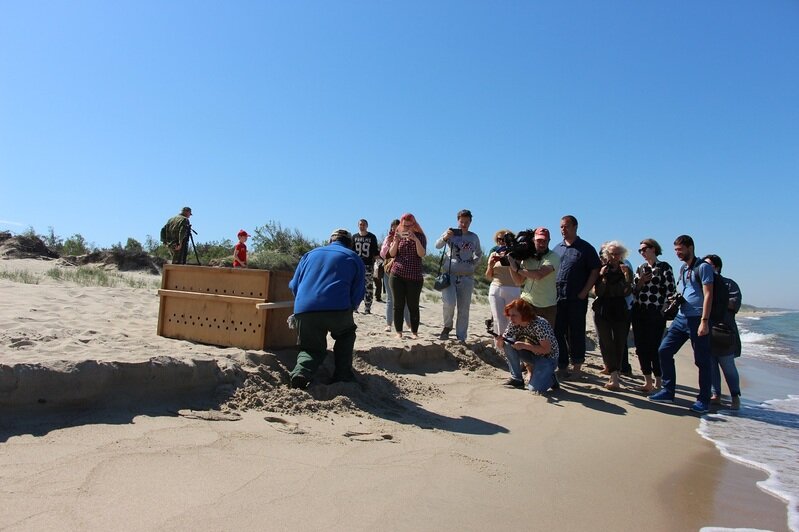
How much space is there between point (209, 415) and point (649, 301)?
4882mm

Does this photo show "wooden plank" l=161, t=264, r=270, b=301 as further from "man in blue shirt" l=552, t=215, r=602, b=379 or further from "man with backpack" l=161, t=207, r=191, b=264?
"man with backpack" l=161, t=207, r=191, b=264

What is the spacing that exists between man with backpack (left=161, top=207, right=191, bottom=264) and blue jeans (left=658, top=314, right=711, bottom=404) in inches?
291

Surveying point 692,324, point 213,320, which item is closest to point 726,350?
point 692,324

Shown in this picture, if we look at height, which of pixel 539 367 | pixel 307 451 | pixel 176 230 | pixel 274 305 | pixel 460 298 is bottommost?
pixel 307 451

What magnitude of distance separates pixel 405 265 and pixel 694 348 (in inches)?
127

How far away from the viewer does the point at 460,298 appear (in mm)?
7152

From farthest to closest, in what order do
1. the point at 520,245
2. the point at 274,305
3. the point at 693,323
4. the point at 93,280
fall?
the point at 93,280
the point at 520,245
the point at 693,323
the point at 274,305

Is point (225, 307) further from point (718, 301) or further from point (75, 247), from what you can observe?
point (75, 247)

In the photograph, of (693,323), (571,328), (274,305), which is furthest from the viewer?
(571,328)

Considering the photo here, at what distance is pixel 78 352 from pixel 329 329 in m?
1.86

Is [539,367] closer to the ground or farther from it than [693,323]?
closer to the ground

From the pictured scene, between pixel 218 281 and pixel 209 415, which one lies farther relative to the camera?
pixel 218 281

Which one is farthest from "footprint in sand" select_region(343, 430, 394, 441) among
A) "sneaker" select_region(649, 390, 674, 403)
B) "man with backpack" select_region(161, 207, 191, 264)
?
"man with backpack" select_region(161, 207, 191, 264)

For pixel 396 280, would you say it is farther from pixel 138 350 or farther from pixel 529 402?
pixel 138 350
